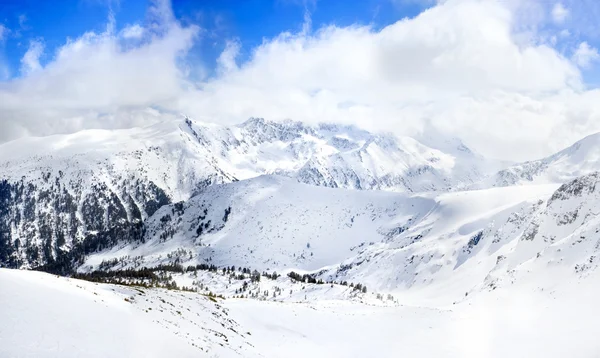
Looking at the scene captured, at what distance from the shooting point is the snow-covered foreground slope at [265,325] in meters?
27.6

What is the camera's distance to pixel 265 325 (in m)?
54.6

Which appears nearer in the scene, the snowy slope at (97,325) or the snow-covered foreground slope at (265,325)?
the snowy slope at (97,325)

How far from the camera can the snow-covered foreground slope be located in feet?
90.5

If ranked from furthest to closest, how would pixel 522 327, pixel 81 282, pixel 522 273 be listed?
pixel 522 273 < pixel 522 327 < pixel 81 282

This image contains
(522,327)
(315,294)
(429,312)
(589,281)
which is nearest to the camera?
(522,327)

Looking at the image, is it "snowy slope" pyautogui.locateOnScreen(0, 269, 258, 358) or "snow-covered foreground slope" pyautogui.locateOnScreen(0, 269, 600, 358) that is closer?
"snowy slope" pyautogui.locateOnScreen(0, 269, 258, 358)

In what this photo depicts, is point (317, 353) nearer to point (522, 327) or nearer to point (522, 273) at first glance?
point (522, 327)

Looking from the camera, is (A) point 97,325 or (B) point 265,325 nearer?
(A) point 97,325

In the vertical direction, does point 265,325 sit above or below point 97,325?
below

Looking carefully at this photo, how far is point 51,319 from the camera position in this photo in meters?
27.9

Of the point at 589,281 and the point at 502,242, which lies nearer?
the point at 589,281

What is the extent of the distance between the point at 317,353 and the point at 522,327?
31.6 metres

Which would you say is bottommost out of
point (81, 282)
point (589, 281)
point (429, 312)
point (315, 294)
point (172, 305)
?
point (315, 294)

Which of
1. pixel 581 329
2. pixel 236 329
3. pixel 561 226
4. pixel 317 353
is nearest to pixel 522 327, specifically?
pixel 581 329
